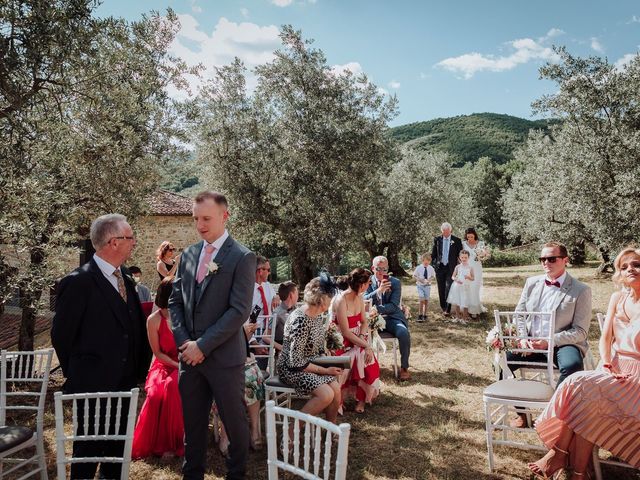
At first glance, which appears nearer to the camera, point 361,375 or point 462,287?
point 361,375

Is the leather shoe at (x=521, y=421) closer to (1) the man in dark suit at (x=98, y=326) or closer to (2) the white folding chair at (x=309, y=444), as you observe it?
(2) the white folding chair at (x=309, y=444)

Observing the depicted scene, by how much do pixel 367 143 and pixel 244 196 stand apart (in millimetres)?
4228

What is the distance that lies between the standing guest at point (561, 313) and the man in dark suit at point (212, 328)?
3.19 m

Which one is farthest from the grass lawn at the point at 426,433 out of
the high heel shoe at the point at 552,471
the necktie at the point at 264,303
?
the necktie at the point at 264,303

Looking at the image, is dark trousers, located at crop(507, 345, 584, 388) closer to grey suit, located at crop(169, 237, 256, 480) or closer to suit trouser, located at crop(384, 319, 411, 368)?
suit trouser, located at crop(384, 319, 411, 368)

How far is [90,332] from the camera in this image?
323 cm

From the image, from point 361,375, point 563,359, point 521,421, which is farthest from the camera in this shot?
point 361,375

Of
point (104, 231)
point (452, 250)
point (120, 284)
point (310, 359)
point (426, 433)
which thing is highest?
point (104, 231)

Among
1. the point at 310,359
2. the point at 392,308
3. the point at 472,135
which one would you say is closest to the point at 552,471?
the point at 310,359

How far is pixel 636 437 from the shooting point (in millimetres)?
3477

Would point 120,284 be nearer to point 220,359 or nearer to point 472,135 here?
point 220,359

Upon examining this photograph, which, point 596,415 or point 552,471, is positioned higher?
point 596,415

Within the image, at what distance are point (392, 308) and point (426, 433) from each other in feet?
8.22

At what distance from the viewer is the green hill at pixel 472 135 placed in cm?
7362
